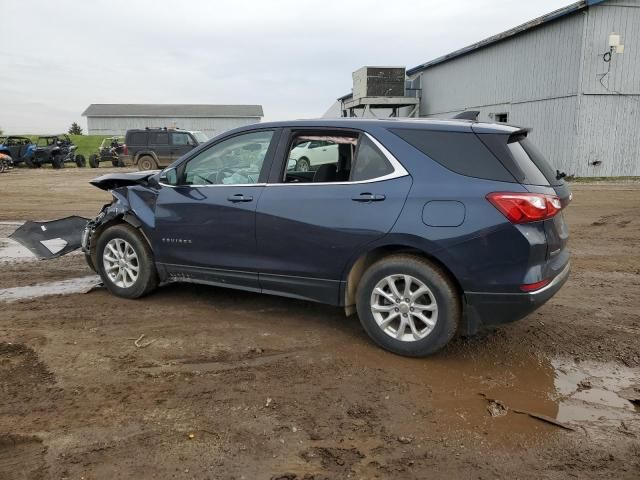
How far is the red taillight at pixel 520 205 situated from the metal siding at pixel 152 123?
209ft

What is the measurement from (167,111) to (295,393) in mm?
69883

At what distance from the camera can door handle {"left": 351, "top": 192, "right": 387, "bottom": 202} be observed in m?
3.92

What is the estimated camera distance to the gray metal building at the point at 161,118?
6575 centimetres

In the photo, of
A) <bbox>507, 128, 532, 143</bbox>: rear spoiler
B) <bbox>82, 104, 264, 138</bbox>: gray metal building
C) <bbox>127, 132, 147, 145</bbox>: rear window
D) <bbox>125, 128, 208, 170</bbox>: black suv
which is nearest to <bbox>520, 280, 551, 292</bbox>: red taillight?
<bbox>507, 128, 532, 143</bbox>: rear spoiler

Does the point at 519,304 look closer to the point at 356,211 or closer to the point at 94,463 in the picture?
the point at 356,211

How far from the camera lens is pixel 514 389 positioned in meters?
Answer: 3.57

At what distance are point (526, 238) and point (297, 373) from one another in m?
1.84

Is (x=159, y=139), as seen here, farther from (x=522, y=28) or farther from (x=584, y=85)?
(x=584, y=85)

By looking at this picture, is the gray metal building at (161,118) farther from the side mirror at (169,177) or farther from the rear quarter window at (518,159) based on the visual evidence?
the rear quarter window at (518,159)

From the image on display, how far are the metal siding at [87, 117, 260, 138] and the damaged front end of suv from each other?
6122cm

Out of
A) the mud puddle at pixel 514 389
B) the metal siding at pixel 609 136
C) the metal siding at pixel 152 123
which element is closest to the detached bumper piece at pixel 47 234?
the mud puddle at pixel 514 389

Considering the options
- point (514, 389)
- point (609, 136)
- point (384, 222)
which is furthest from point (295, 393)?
point (609, 136)

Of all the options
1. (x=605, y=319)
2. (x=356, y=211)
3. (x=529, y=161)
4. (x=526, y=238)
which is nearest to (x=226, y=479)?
(x=356, y=211)

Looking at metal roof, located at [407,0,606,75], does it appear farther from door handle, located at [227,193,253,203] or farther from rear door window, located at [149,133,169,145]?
door handle, located at [227,193,253,203]
